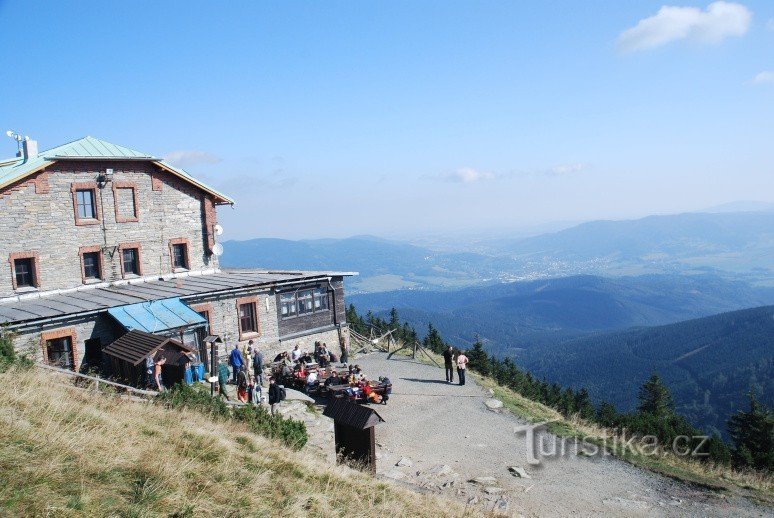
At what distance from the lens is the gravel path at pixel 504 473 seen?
44.8 feet

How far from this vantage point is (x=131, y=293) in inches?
968

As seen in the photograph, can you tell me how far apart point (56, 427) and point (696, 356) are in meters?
171

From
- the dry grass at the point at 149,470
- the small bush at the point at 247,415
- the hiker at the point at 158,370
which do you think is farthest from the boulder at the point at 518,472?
the hiker at the point at 158,370

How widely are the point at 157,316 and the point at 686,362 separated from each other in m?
159

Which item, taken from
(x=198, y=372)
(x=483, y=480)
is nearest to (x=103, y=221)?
(x=198, y=372)

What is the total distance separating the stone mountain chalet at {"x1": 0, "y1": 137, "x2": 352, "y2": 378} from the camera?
71.8ft

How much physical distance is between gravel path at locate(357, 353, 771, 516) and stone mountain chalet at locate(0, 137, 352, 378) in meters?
9.04

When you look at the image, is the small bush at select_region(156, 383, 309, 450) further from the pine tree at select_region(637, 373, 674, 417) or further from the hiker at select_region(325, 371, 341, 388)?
the pine tree at select_region(637, 373, 674, 417)

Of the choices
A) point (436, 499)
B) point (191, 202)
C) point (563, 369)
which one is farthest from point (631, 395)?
point (436, 499)

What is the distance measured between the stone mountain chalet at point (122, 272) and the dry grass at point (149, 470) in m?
10.3

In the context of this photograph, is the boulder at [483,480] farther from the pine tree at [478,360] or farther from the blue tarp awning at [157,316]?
the pine tree at [478,360]

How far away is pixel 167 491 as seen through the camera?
25.0 feet

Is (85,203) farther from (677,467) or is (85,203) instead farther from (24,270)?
(677,467)

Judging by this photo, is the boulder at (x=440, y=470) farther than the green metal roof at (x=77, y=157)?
No
